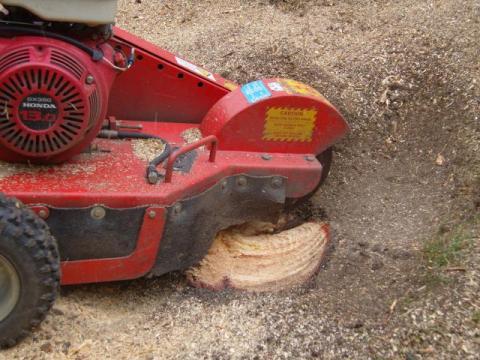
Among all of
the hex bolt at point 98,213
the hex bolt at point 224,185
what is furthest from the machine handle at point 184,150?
the hex bolt at point 98,213

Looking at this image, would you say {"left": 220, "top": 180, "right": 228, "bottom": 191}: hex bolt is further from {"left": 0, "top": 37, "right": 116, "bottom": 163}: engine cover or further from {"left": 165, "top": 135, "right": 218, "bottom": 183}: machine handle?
{"left": 0, "top": 37, "right": 116, "bottom": 163}: engine cover

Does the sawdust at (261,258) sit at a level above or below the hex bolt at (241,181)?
below

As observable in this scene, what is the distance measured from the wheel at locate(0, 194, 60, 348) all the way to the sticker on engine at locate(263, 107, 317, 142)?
1030 mm

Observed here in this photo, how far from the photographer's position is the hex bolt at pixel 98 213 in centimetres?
239

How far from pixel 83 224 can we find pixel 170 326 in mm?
483

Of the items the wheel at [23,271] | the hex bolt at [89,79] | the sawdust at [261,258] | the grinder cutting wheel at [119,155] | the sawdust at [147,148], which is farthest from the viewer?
the sawdust at [261,258]

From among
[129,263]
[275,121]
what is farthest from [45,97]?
[275,121]

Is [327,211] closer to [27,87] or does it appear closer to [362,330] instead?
[362,330]

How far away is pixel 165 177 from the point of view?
253 cm

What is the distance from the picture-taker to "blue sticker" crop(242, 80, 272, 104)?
2.80 metres

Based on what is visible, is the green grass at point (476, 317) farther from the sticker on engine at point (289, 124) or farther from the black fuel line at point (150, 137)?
the black fuel line at point (150, 137)

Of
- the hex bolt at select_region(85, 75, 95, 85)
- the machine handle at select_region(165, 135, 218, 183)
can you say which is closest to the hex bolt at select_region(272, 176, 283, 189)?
the machine handle at select_region(165, 135, 218, 183)

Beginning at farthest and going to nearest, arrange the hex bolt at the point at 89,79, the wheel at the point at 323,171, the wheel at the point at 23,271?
the wheel at the point at 323,171, the hex bolt at the point at 89,79, the wheel at the point at 23,271

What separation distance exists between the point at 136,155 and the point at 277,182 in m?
0.58
